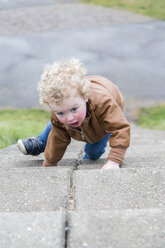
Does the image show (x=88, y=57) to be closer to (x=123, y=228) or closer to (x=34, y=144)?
(x=34, y=144)

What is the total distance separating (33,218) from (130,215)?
0.41m

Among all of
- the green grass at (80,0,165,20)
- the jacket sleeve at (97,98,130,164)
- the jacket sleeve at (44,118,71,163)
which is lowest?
the green grass at (80,0,165,20)

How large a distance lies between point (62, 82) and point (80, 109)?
9.9 inches

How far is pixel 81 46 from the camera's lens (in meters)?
15.7

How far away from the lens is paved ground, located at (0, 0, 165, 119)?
11484 mm

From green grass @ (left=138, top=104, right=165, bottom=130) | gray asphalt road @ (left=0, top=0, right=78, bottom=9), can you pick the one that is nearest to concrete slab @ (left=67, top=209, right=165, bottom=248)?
green grass @ (left=138, top=104, right=165, bottom=130)

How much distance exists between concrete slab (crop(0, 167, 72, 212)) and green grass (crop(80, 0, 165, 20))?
1827 cm

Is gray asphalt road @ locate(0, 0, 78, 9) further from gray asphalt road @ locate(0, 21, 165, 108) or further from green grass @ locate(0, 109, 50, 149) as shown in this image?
green grass @ locate(0, 109, 50, 149)

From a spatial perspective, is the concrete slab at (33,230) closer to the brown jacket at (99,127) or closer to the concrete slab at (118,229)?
the concrete slab at (118,229)

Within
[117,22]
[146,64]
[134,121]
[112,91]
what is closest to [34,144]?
[112,91]

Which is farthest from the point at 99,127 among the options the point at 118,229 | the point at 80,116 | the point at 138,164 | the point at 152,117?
the point at 152,117

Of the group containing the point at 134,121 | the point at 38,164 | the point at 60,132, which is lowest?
the point at 134,121

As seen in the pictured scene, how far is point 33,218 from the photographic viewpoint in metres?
1.42

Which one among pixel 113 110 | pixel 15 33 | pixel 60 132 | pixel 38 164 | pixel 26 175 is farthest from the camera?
pixel 15 33
